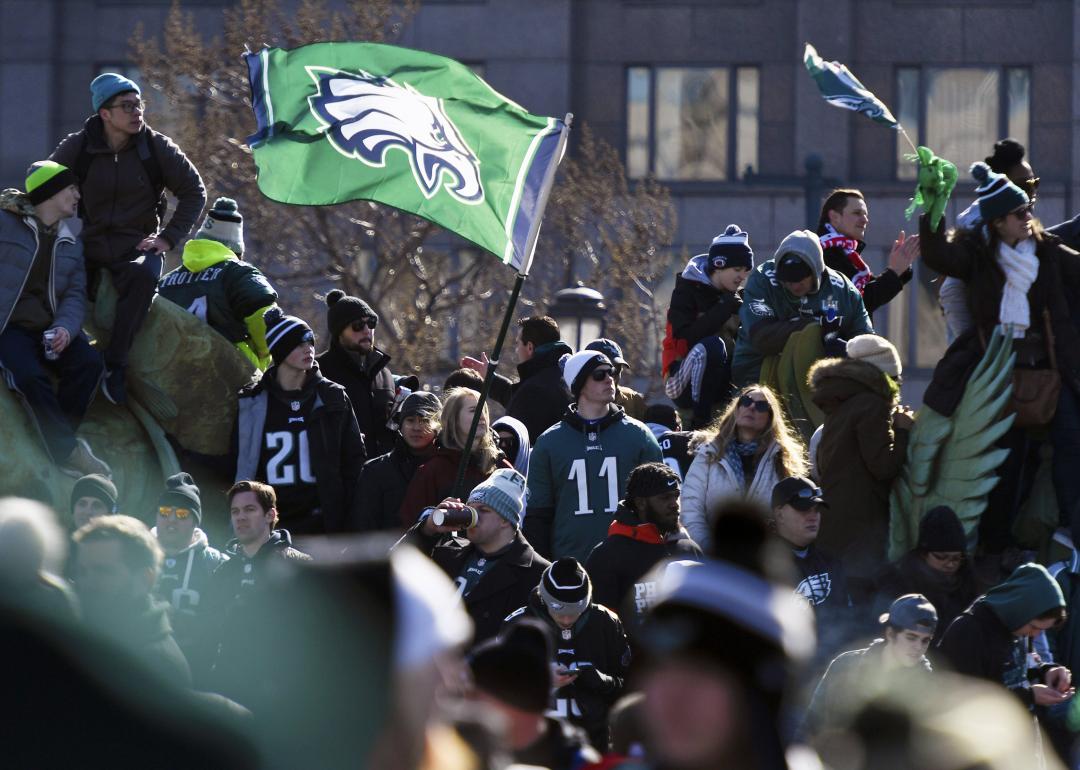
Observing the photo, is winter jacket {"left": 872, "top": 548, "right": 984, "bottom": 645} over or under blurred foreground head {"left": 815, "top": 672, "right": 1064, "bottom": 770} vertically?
under

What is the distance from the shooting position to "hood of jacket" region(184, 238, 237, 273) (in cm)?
1110

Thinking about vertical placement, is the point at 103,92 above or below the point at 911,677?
above

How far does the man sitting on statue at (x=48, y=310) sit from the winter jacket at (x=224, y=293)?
1016 mm

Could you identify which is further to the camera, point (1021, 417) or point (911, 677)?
point (1021, 417)

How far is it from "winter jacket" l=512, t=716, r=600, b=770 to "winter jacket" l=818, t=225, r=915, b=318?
288 inches

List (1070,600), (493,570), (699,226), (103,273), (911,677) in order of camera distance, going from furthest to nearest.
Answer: (699,226)
(103,273)
(1070,600)
(493,570)
(911,677)

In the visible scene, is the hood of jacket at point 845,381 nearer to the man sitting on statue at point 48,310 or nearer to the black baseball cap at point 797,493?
the black baseball cap at point 797,493

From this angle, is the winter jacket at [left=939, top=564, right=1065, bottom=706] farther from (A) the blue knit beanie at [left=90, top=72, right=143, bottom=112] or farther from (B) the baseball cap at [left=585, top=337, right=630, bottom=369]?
(A) the blue knit beanie at [left=90, top=72, right=143, bottom=112]

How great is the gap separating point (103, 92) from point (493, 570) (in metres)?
3.30

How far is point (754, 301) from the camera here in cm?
1070

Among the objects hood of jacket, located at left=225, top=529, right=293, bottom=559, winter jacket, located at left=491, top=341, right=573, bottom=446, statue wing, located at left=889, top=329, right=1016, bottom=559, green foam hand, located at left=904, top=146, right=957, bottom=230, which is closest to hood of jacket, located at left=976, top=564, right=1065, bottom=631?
statue wing, located at left=889, top=329, right=1016, bottom=559

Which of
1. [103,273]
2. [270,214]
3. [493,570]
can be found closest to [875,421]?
[493,570]

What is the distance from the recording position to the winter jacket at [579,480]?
9500 millimetres

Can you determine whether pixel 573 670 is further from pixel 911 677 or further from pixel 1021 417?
pixel 1021 417
